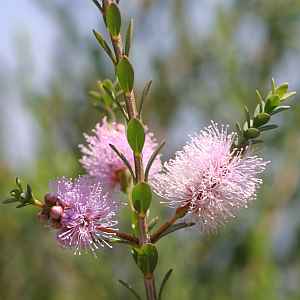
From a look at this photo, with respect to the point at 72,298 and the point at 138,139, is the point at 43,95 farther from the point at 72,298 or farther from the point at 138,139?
the point at 138,139

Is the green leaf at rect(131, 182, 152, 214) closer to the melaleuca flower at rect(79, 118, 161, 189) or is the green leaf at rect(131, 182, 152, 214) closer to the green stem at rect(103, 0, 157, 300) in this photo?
the green stem at rect(103, 0, 157, 300)

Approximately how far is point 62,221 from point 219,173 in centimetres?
18

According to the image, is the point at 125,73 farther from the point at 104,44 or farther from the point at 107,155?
the point at 107,155

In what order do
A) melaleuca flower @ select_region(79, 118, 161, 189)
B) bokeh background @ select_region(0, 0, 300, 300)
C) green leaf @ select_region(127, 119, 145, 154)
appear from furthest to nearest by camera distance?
bokeh background @ select_region(0, 0, 300, 300) → melaleuca flower @ select_region(79, 118, 161, 189) → green leaf @ select_region(127, 119, 145, 154)

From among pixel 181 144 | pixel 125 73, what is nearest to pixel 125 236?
pixel 125 73

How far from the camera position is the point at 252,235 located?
241 cm

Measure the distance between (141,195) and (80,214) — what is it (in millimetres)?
78

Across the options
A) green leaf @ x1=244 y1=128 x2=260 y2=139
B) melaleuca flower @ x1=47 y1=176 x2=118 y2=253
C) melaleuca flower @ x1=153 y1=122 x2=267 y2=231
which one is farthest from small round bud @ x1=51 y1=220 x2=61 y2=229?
green leaf @ x1=244 y1=128 x2=260 y2=139

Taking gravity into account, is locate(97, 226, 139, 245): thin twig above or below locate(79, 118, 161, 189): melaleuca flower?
below

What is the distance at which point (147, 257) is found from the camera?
68 centimetres

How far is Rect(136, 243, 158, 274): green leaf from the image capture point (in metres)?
0.68

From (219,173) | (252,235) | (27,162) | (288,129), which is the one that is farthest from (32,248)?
(219,173)

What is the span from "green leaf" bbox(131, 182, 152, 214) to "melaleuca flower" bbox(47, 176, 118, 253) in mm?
37

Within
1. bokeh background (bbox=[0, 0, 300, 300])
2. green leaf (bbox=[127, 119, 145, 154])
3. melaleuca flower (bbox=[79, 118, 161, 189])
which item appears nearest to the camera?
green leaf (bbox=[127, 119, 145, 154])
